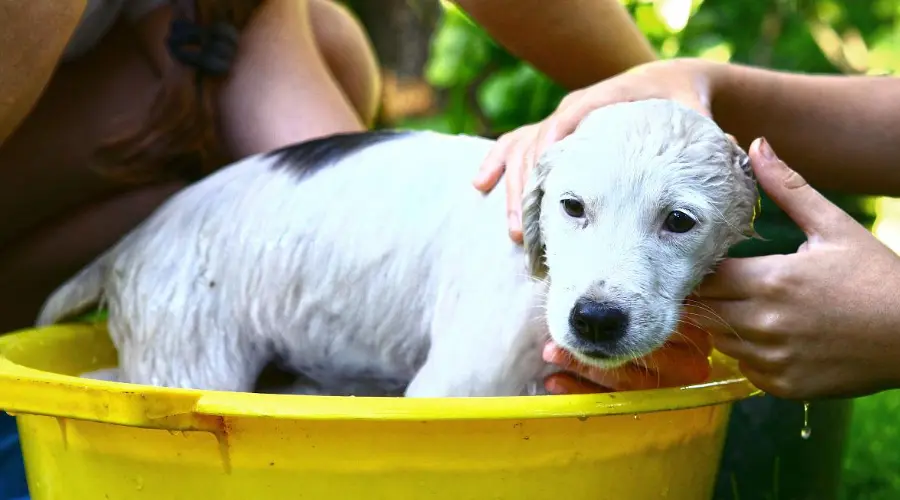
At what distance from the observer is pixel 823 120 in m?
1.69

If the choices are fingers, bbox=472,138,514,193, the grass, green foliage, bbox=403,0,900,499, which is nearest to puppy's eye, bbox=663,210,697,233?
fingers, bbox=472,138,514,193

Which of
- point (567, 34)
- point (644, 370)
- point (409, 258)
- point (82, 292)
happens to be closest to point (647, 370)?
point (644, 370)

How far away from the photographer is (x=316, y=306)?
5.39 feet

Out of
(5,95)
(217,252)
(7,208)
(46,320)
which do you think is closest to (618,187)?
(217,252)

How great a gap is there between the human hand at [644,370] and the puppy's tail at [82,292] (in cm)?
88

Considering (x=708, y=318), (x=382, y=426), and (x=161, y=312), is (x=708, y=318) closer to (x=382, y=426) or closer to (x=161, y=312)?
(x=382, y=426)

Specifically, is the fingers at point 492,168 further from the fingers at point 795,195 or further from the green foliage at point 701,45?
the green foliage at point 701,45

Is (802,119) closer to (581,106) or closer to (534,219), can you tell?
(581,106)

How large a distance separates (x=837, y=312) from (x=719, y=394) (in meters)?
0.18

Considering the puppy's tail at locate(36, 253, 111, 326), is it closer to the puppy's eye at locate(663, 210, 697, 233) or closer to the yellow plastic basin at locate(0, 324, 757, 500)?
the yellow plastic basin at locate(0, 324, 757, 500)

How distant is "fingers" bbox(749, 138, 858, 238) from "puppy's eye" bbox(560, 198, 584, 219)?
236 mm

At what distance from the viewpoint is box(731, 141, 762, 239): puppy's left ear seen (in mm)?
1270

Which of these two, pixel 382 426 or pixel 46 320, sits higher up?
pixel 382 426

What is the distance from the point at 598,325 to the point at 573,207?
0.55ft
